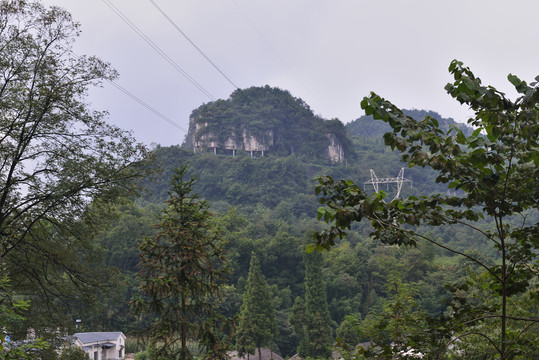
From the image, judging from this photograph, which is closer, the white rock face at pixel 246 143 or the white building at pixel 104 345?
the white building at pixel 104 345

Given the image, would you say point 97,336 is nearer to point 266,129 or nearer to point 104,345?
point 104,345

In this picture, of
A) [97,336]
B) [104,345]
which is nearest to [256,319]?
[104,345]

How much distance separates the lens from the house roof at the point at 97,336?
28.7m

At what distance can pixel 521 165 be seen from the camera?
123 inches

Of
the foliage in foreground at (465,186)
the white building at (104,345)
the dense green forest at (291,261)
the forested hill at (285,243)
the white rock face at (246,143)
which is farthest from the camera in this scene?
the white rock face at (246,143)

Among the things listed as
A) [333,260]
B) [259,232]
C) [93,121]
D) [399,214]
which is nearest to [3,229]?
[93,121]

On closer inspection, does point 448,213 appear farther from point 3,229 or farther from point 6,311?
point 3,229

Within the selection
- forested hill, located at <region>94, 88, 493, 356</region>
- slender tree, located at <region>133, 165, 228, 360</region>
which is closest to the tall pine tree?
forested hill, located at <region>94, 88, 493, 356</region>

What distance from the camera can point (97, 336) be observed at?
2923 cm

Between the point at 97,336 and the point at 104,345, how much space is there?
2.31 ft

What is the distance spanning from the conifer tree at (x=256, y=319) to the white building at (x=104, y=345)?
8.92 m

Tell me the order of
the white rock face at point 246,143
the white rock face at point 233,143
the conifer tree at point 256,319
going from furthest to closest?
the white rock face at point 246,143 → the white rock face at point 233,143 → the conifer tree at point 256,319

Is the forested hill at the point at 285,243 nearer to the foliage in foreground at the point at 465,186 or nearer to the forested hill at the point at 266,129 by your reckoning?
the forested hill at the point at 266,129

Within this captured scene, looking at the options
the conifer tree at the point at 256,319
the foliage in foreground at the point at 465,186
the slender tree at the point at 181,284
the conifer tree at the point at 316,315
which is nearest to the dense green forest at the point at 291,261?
the conifer tree at the point at 316,315
